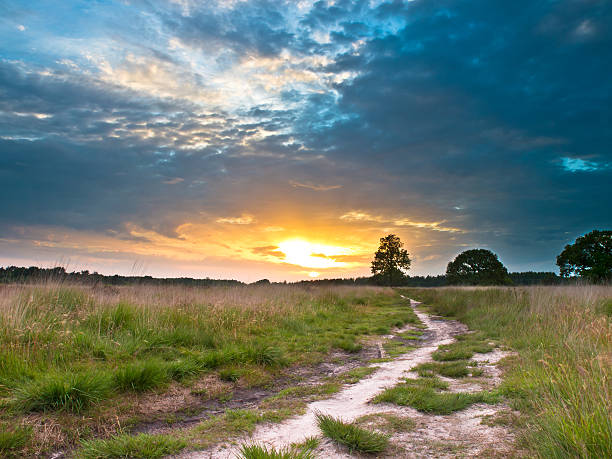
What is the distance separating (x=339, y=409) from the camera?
533 centimetres

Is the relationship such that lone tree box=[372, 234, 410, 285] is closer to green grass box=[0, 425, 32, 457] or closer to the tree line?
the tree line

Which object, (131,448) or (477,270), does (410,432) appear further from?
(477,270)

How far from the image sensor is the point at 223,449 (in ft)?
13.3

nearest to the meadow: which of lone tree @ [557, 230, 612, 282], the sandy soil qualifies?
the sandy soil

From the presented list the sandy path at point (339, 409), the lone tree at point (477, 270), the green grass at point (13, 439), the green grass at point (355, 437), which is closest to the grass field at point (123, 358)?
the green grass at point (13, 439)

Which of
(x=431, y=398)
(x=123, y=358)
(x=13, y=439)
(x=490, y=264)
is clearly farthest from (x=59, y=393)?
(x=490, y=264)

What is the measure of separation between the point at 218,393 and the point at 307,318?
7.05 metres

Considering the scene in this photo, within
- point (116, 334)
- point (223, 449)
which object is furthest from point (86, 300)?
point (223, 449)

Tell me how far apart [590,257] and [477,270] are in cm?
2766

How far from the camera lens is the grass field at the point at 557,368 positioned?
2.82m

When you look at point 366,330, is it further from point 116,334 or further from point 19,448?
point 19,448

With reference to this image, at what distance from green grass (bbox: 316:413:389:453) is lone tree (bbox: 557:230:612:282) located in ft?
99.4

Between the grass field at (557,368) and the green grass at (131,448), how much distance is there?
3.75m

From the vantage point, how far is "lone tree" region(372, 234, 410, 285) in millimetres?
63156
